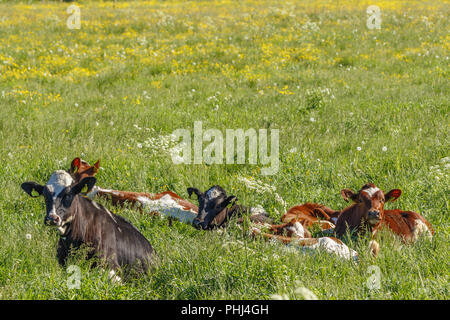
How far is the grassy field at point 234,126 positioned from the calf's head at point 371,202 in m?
0.30

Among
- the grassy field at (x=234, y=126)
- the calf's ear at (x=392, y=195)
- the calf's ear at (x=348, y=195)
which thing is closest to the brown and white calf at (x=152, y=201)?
the grassy field at (x=234, y=126)

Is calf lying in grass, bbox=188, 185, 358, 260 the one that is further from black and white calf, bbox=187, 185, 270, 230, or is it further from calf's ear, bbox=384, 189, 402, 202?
calf's ear, bbox=384, 189, 402, 202

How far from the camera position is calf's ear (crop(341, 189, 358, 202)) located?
594cm

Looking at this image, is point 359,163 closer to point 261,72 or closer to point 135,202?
point 135,202

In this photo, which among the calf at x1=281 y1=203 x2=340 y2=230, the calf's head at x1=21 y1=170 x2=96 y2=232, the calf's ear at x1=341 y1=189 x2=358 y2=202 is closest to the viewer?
the calf's head at x1=21 y1=170 x2=96 y2=232

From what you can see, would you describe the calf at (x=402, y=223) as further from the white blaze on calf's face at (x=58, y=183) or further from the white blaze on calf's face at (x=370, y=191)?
the white blaze on calf's face at (x=58, y=183)

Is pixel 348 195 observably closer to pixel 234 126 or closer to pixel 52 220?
pixel 52 220

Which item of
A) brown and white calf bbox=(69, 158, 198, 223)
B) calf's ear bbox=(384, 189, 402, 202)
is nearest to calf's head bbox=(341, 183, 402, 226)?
A: calf's ear bbox=(384, 189, 402, 202)

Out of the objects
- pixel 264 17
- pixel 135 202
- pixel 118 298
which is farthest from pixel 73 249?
pixel 264 17

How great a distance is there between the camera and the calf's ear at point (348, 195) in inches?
234

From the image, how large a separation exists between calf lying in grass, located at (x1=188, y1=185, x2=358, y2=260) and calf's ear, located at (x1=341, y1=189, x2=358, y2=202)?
0.63 metres

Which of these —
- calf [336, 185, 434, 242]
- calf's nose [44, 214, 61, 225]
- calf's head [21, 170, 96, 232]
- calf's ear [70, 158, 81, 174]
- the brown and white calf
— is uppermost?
calf's head [21, 170, 96, 232]

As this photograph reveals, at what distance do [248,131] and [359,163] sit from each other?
101 inches

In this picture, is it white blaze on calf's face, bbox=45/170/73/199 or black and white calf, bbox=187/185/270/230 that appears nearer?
white blaze on calf's face, bbox=45/170/73/199
